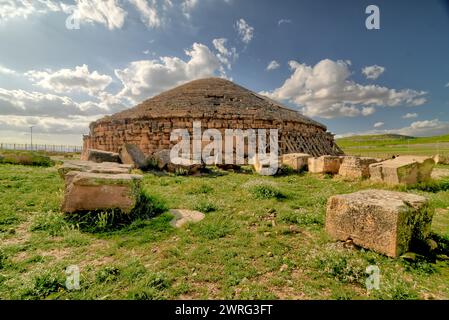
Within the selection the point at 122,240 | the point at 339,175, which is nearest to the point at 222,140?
the point at 339,175

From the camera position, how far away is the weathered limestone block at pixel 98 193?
4301mm

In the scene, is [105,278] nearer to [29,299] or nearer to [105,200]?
[29,299]

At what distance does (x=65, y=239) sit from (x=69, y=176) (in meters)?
1.38

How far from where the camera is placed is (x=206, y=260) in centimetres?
304

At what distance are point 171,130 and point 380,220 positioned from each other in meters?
15.0

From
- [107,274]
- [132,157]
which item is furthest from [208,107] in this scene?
[107,274]

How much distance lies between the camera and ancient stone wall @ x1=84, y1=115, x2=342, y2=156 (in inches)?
645

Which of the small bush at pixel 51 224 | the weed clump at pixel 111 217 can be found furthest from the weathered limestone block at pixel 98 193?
the small bush at pixel 51 224

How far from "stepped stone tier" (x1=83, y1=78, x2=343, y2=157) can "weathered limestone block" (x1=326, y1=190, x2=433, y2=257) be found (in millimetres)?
13137

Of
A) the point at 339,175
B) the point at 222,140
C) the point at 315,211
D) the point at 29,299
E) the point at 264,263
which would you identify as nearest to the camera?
the point at 29,299

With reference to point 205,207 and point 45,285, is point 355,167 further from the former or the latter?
point 45,285

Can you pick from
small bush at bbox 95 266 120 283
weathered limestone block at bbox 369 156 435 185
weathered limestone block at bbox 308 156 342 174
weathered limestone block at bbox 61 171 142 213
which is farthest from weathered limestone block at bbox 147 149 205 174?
small bush at bbox 95 266 120 283

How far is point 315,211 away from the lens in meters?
4.88

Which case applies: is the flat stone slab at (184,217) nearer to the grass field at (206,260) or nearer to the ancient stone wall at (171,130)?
the grass field at (206,260)
